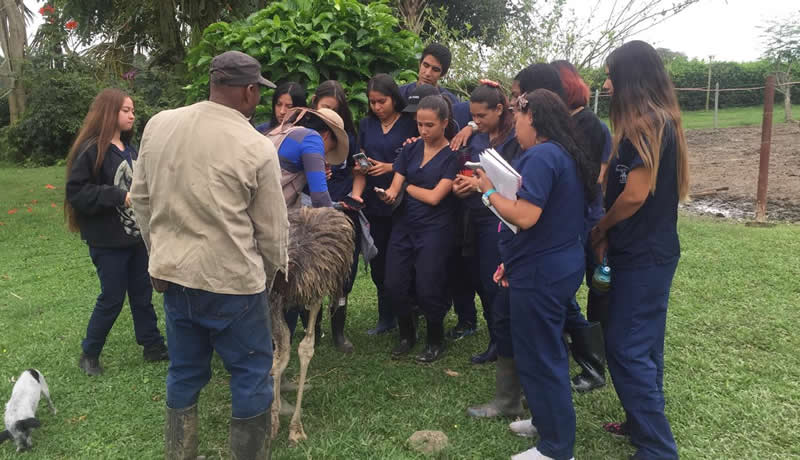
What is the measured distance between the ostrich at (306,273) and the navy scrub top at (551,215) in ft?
3.66

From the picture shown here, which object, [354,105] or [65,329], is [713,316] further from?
[65,329]

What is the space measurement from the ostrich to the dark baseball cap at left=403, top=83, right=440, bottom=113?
1.31 meters

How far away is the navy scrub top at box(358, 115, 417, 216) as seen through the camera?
448 centimetres

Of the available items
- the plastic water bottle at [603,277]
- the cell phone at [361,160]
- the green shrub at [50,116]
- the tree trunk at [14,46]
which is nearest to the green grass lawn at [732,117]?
the cell phone at [361,160]

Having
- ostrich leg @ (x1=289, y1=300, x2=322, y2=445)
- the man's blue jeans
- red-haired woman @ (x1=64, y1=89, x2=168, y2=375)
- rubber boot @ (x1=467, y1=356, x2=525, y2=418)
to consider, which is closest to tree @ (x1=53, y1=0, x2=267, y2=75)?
red-haired woman @ (x1=64, y1=89, x2=168, y2=375)

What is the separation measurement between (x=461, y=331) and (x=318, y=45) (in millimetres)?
2749

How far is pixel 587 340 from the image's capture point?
3.71m

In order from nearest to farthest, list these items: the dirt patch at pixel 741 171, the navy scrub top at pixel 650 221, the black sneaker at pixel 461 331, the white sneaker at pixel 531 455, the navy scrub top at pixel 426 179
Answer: the navy scrub top at pixel 650 221, the white sneaker at pixel 531 455, the navy scrub top at pixel 426 179, the black sneaker at pixel 461 331, the dirt patch at pixel 741 171

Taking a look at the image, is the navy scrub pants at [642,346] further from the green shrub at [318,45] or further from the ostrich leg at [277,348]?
the green shrub at [318,45]

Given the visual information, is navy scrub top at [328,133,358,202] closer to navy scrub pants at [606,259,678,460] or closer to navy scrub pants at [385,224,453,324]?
navy scrub pants at [385,224,453,324]

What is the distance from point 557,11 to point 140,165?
5.77 m

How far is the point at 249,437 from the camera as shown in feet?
8.80

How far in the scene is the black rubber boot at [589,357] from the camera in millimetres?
3666

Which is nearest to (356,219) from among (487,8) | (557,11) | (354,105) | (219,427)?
(354,105)
